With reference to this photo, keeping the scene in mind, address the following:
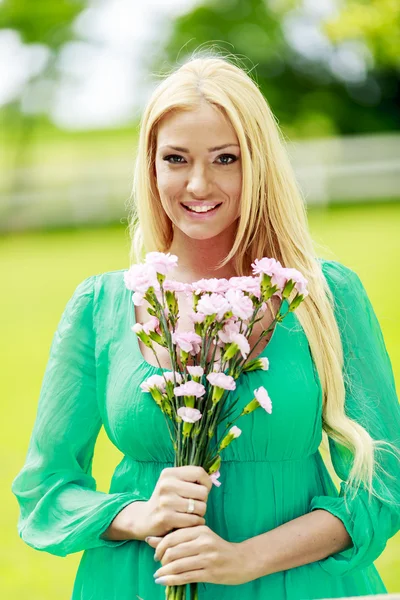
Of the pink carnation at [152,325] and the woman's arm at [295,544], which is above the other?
the pink carnation at [152,325]

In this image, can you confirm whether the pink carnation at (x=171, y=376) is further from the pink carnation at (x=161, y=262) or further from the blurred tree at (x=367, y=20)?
the blurred tree at (x=367, y=20)

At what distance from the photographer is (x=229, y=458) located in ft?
7.09

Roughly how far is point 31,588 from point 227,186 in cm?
377

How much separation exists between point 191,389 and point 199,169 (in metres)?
0.51

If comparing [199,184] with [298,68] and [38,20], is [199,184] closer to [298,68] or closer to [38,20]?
[38,20]

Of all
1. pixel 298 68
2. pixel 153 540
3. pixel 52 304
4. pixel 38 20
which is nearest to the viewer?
pixel 153 540

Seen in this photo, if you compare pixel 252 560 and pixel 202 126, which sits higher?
pixel 202 126

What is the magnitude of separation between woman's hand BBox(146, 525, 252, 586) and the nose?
68 cm

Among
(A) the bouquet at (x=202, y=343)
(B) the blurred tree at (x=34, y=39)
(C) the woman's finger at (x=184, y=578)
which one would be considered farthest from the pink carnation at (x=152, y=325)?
(B) the blurred tree at (x=34, y=39)

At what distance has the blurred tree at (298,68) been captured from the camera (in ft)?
66.0

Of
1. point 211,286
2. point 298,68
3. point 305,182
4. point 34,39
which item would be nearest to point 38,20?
point 34,39

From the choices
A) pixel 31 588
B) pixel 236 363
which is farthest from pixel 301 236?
pixel 31 588

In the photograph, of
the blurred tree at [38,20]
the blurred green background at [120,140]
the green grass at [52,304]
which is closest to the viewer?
the green grass at [52,304]

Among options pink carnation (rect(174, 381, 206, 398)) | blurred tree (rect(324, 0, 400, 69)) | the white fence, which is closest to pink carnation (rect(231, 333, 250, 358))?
pink carnation (rect(174, 381, 206, 398))
